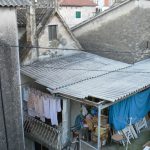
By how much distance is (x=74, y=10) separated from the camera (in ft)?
107

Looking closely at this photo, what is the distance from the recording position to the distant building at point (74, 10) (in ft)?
102

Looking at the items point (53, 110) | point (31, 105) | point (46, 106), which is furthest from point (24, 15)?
point (53, 110)

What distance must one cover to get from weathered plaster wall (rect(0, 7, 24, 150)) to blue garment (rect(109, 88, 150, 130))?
4.29 meters

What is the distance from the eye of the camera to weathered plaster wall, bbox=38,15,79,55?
631 inches

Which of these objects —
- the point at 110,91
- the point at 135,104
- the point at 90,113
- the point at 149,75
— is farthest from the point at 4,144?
the point at 149,75

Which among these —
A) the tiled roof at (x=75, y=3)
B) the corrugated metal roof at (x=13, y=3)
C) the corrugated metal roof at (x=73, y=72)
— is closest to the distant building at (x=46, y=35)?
the corrugated metal roof at (x=73, y=72)

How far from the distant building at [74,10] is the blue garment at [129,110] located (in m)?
18.0

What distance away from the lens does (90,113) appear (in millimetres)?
13945

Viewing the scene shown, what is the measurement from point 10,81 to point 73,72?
3900 mm

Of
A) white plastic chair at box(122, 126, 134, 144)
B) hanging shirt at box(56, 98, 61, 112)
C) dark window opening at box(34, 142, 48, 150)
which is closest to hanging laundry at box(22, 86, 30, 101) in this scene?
hanging shirt at box(56, 98, 61, 112)

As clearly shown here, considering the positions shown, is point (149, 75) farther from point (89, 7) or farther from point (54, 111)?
point (89, 7)

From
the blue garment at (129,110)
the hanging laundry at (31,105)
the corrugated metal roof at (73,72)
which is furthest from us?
the hanging laundry at (31,105)

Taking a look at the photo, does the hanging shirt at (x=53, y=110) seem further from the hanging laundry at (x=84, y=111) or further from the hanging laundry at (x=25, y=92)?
the hanging laundry at (x=25, y=92)

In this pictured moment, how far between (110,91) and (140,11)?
7.71m
